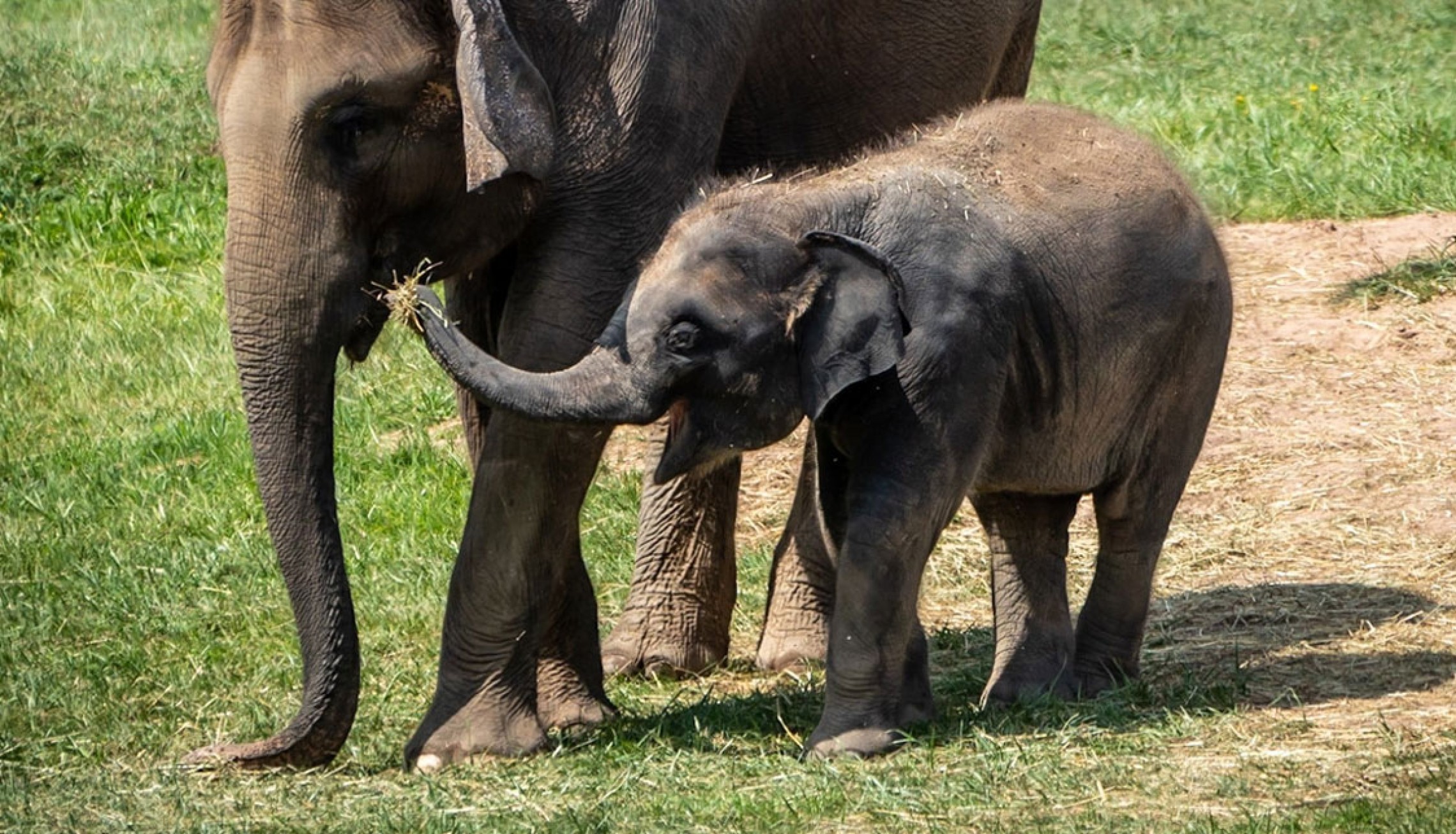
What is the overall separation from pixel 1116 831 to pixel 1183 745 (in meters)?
0.78

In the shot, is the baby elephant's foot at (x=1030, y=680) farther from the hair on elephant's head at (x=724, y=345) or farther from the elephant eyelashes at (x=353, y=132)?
the elephant eyelashes at (x=353, y=132)

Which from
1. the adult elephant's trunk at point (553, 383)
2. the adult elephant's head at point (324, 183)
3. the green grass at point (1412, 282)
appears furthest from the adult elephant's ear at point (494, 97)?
the green grass at point (1412, 282)

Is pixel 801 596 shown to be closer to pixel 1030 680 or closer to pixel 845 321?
pixel 1030 680

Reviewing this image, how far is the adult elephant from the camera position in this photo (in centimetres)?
528

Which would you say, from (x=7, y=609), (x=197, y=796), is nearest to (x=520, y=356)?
(x=197, y=796)

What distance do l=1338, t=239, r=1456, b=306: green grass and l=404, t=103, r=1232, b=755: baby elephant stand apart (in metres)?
3.51

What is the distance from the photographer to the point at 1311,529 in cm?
771

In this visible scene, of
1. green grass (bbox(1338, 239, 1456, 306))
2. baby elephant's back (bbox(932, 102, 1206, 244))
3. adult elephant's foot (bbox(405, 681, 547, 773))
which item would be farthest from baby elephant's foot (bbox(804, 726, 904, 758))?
green grass (bbox(1338, 239, 1456, 306))

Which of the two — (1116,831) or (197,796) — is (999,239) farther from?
(197,796)

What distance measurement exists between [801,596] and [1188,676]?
3.97 ft

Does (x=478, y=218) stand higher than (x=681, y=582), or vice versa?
(x=478, y=218)

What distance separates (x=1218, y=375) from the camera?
6.19 metres

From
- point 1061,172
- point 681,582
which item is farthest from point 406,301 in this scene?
point 681,582

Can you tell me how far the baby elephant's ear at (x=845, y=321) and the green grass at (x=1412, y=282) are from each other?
4.61 metres
